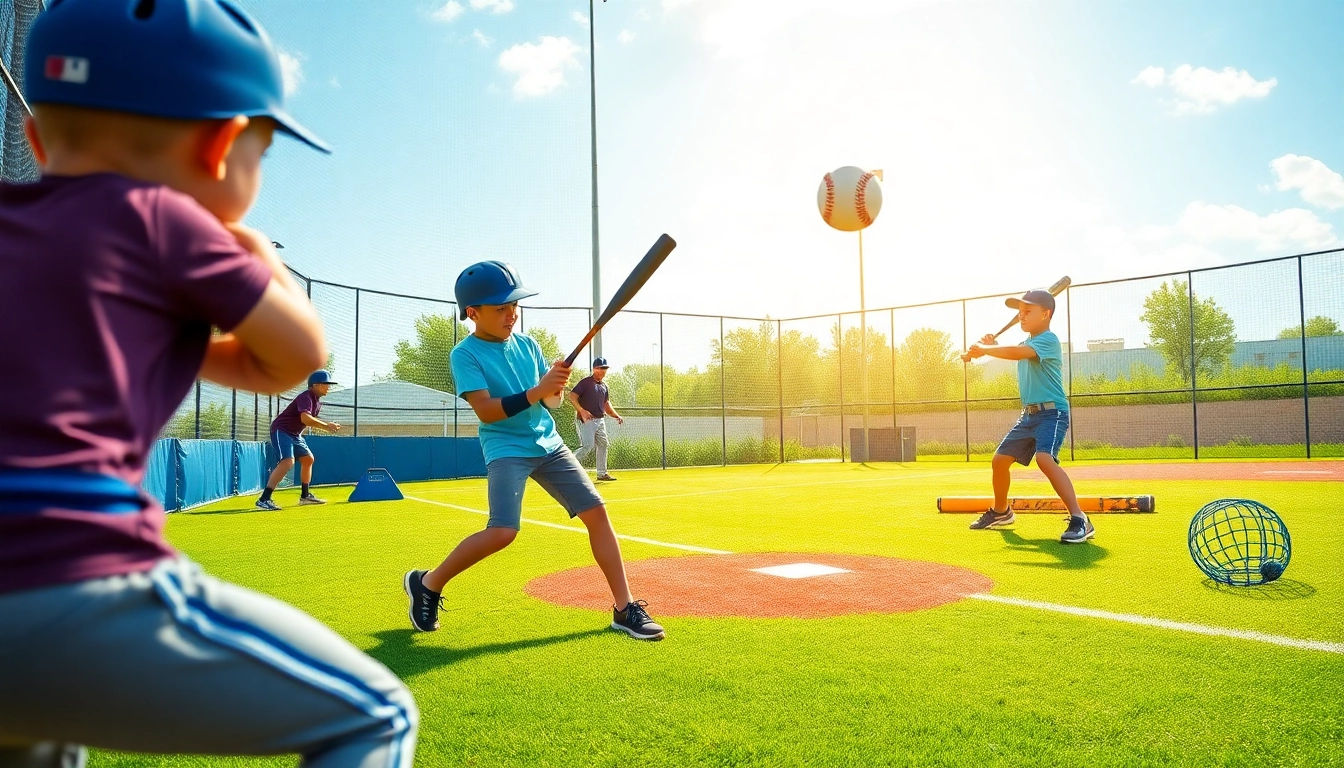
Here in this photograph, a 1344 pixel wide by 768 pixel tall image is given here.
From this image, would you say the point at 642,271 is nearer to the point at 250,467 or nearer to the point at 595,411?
the point at 595,411

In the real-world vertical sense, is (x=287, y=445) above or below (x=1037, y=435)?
below

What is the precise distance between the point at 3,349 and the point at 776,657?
3.48m

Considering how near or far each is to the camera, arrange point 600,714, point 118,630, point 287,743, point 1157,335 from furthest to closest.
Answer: point 1157,335
point 600,714
point 287,743
point 118,630

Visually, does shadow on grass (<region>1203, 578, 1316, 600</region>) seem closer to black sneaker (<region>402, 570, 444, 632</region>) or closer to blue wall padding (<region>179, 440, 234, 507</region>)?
black sneaker (<region>402, 570, 444, 632</region>)

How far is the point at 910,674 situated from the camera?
147 inches

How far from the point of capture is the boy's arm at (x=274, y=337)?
1.34 metres

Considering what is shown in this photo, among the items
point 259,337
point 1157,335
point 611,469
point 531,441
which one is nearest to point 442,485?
point 611,469

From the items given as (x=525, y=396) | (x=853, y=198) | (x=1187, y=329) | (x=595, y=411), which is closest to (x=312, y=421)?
(x=595, y=411)

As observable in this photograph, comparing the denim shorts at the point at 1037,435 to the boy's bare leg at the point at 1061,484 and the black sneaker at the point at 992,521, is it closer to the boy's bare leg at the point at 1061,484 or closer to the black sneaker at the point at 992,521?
the boy's bare leg at the point at 1061,484

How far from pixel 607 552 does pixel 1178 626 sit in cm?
304

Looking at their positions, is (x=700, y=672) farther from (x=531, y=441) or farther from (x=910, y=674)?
(x=531, y=441)

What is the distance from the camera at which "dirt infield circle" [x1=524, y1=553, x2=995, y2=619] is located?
16.9 feet

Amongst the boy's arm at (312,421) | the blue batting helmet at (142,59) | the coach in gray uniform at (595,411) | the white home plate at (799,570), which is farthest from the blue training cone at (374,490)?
the blue batting helmet at (142,59)

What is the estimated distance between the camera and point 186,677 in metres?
1.17
